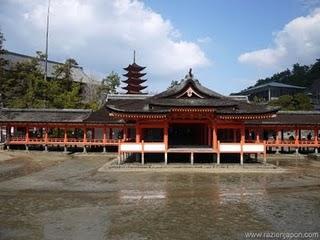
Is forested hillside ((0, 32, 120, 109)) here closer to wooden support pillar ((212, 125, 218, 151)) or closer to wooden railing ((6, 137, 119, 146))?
wooden railing ((6, 137, 119, 146))

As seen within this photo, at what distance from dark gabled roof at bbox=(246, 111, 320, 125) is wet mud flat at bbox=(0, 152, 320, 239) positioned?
1654 centimetres

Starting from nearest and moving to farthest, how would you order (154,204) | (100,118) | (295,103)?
(154,204) → (100,118) → (295,103)

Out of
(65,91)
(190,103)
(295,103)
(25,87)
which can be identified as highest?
(25,87)

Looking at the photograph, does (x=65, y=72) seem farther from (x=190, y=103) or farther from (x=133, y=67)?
(x=190, y=103)

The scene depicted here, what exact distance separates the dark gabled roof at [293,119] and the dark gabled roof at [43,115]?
62.3ft

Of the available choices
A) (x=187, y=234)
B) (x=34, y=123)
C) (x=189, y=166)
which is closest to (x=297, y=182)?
(x=189, y=166)

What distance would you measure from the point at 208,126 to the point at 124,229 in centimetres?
2327

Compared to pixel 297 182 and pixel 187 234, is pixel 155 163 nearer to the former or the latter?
pixel 297 182

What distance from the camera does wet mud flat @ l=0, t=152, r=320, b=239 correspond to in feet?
43.4

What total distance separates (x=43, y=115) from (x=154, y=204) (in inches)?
1348

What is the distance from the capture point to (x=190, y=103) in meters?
32.9

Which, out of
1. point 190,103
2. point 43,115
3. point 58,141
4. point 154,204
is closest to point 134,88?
point 43,115

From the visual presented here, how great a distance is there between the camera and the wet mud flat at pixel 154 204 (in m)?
13.2

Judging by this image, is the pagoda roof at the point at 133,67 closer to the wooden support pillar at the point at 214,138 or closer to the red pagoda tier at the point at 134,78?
the red pagoda tier at the point at 134,78
